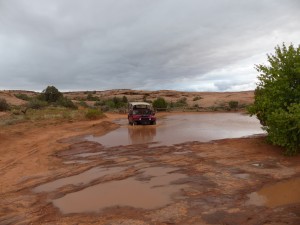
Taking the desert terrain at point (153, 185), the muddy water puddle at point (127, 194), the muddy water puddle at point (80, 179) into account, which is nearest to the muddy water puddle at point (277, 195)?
the desert terrain at point (153, 185)

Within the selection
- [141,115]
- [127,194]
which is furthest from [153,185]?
[141,115]

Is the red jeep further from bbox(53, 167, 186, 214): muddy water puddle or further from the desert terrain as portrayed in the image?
bbox(53, 167, 186, 214): muddy water puddle

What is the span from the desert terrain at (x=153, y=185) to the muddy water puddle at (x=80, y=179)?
26 millimetres

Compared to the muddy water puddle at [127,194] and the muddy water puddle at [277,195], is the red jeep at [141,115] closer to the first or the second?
the muddy water puddle at [127,194]

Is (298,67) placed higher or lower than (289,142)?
higher

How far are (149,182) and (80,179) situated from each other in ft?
6.67

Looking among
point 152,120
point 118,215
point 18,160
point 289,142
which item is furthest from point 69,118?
point 118,215

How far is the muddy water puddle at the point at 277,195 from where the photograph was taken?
6690 mm

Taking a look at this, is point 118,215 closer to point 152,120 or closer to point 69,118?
point 152,120

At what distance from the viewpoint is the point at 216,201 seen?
671cm

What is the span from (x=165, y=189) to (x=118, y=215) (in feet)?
6.08

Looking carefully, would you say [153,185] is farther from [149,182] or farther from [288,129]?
[288,129]

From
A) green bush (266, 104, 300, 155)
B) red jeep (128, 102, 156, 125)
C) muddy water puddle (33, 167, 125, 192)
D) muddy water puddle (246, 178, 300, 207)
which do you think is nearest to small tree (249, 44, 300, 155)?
green bush (266, 104, 300, 155)

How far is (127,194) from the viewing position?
761 centimetres
